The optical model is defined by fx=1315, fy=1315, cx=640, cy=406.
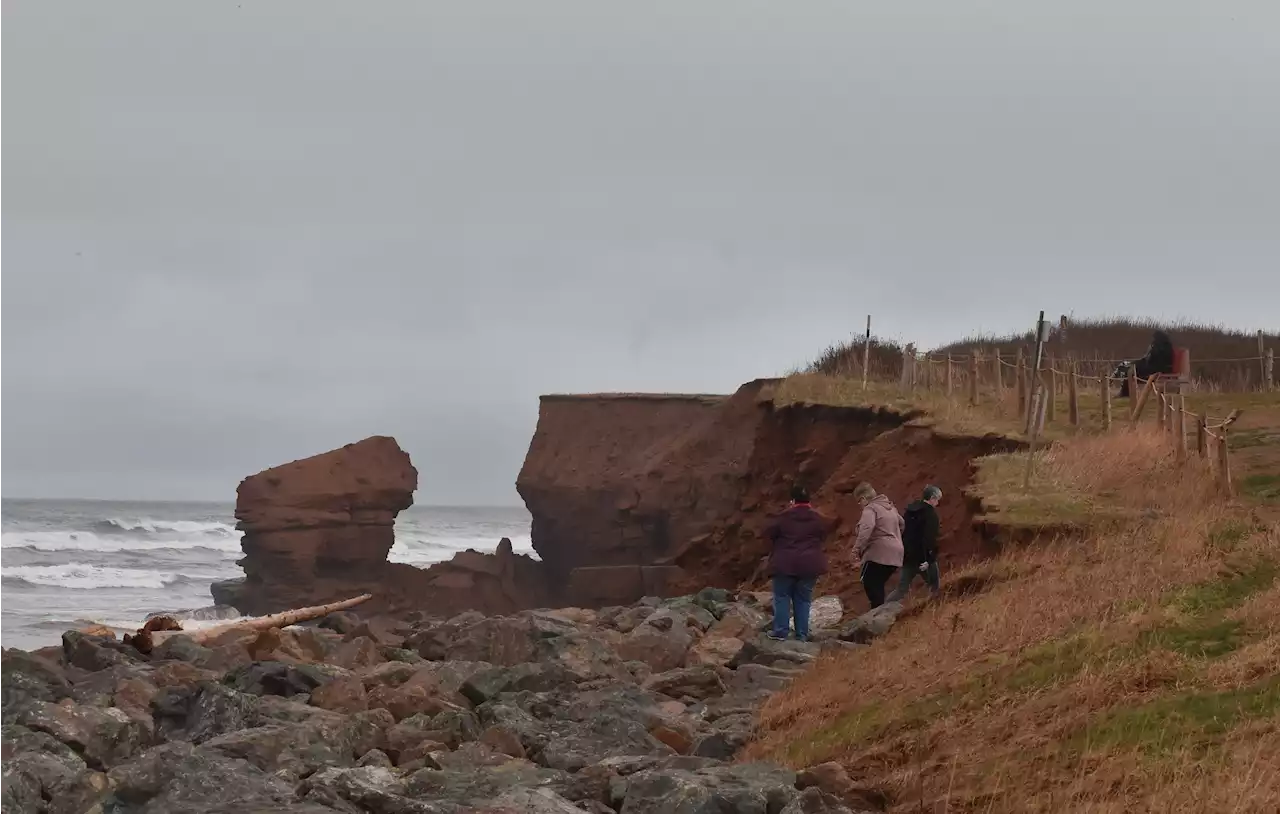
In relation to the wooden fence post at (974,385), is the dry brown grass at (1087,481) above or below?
below

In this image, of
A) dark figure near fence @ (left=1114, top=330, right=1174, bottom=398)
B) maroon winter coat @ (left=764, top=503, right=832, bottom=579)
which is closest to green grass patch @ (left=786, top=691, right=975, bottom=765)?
maroon winter coat @ (left=764, top=503, right=832, bottom=579)

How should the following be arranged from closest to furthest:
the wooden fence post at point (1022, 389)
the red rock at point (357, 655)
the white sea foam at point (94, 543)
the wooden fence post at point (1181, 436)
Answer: the red rock at point (357, 655)
the wooden fence post at point (1181, 436)
the wooden fence post at point (1022, 389)
the white sea foam at point (94, 543)

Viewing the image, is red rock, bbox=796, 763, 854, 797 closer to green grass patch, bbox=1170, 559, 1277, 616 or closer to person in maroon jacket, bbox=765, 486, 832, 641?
green grass patch, bbox=1170, 559, 1277, 616

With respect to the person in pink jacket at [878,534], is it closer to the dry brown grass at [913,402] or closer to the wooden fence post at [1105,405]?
the dry brown grass at [913,402]

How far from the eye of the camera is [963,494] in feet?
61.2

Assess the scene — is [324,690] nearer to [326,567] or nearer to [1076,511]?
[1076,511]

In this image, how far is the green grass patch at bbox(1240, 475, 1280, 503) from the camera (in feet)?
52.1

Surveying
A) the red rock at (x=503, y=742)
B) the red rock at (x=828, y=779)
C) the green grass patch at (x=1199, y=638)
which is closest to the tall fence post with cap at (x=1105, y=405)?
the green grass patch at (x=1199, y=638)

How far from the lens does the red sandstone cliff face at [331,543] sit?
45.2m

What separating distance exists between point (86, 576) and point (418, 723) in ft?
175

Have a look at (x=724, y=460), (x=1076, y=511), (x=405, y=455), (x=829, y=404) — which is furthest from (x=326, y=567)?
(x=1076, y=511)

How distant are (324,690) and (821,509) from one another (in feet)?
43.1

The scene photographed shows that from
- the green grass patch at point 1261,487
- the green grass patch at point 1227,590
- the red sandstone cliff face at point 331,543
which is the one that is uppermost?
the green grass patch at point 1261,487

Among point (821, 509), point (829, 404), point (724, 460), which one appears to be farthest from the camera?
point (724, 460)
